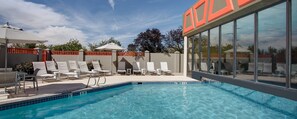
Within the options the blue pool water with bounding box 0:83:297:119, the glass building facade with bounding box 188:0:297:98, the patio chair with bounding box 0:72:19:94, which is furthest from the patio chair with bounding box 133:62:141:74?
the patio chair with bounding box 0:72:19:94

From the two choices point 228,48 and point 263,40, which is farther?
point 228,48

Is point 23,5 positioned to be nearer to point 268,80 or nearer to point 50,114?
point 50,114

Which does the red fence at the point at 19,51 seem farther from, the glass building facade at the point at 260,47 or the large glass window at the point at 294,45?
the large glass window at the point at 294,45

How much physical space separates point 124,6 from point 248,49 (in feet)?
49.8

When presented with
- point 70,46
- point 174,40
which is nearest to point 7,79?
point 174,40

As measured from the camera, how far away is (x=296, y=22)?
4773mm

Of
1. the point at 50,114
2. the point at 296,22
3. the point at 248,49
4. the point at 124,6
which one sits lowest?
the point at 50,114

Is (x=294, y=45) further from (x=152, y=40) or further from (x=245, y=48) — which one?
(x=152, y=40)

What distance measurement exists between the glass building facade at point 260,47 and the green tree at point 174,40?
16.1m

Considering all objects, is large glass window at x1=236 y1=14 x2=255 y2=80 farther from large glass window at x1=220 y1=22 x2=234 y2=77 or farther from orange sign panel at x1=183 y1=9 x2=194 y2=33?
orange sign panel at x1=183 y1=9 x2=194 y2=33

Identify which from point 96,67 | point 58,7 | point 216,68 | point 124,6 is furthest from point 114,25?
point 216,68

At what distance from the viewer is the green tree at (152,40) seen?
25516 mm

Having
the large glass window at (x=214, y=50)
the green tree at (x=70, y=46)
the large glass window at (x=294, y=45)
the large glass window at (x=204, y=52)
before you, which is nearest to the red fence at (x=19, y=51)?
the large glass window at (x=204, y=52)

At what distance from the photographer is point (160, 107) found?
5805 mm
